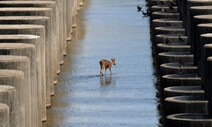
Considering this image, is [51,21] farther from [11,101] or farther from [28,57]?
[11,101]

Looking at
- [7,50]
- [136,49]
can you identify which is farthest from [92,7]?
[7,50]

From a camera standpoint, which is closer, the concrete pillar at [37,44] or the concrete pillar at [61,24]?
the concrete pillar at [37,44]

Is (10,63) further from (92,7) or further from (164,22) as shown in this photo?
(92,7)

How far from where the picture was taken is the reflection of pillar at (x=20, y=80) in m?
26.1

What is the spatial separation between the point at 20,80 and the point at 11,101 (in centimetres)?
167

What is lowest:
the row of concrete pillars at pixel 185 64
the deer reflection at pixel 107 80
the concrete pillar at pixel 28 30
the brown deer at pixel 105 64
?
the deer reflection at pixel 107 80

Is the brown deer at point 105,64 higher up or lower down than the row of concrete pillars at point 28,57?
lower down

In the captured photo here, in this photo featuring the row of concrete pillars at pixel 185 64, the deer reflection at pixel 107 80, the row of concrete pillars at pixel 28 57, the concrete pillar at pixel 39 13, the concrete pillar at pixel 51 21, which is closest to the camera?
the row of concrete pillars at pixel 28 57

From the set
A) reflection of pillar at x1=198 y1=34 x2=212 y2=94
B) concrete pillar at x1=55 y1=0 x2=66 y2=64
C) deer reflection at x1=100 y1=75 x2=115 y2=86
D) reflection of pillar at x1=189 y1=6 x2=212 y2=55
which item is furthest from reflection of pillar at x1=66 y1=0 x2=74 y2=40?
reflection of pillar at x1=198 y1=34 x2=212 y2=94

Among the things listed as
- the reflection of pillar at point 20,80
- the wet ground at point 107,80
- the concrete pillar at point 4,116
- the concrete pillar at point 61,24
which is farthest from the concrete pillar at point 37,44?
the concrete pillar at point 61,24

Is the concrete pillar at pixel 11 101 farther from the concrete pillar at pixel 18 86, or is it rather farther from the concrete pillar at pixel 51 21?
the concrete pillar at pixel 51 21

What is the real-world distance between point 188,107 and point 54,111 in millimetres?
4535

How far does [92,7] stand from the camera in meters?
60.5

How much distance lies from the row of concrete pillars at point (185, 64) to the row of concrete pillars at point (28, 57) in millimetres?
2492
